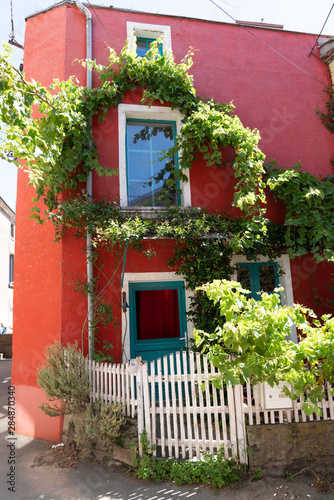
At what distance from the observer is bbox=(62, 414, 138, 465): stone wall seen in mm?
4504

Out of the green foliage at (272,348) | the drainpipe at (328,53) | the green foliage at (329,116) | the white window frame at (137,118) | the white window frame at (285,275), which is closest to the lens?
the green foliage at (272,348)

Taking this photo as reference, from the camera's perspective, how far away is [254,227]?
6172 millimetres

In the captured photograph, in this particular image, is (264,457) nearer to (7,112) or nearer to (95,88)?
(7,112)

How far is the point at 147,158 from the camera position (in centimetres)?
695

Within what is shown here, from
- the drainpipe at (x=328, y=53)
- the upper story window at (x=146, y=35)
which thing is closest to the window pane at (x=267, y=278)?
the drainpipe at (x=328, y=53)

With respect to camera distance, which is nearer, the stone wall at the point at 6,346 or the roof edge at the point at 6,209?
the stone wall at the point at 6,346

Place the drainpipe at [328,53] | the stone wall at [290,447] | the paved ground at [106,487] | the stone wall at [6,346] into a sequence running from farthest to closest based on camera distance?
the stone wall at [6,346] < the drainpipe at [328,53] < the stone wall at [290,447] < the paved ground at [106,487]

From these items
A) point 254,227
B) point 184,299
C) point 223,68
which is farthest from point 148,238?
point 223,68

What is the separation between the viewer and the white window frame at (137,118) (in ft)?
21.1

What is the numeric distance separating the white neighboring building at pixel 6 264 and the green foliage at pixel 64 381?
12.7 meters

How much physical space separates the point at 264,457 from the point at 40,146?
5.22 meters

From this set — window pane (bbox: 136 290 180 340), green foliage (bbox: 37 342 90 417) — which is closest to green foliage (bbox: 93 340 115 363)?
green foliage (bbox: 37 342 90 417)

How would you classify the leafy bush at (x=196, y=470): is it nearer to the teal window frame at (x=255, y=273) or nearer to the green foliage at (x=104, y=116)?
the teal window frame at (x=255, y=273)

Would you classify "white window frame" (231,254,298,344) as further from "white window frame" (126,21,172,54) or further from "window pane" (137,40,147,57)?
"window pane" (137,40,147,57)
